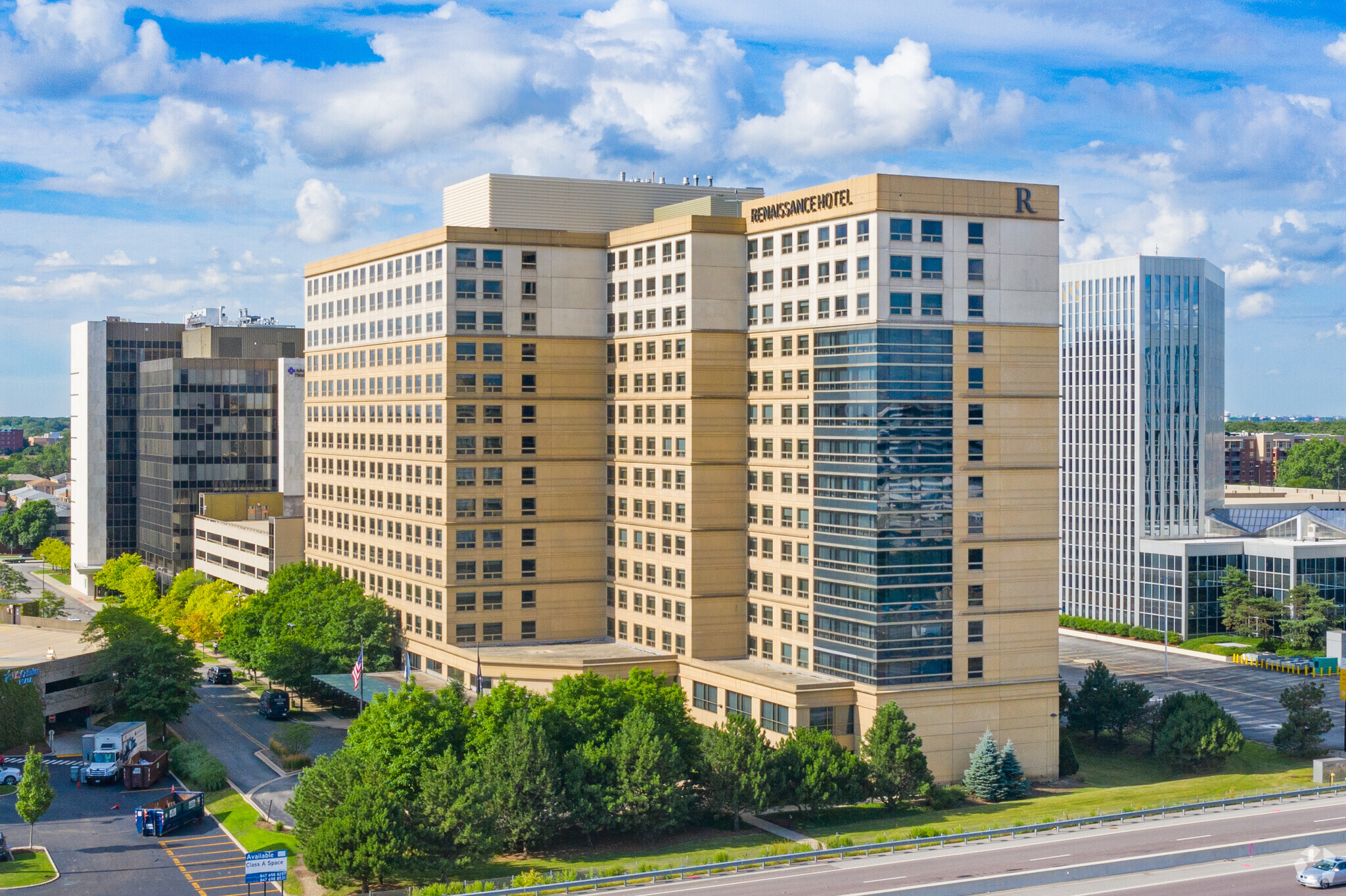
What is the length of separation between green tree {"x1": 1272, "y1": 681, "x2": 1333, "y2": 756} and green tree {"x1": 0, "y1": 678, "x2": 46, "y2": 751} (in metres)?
99.0

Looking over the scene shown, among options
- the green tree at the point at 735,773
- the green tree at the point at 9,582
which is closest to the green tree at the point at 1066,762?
the green tree at the point at 735,773

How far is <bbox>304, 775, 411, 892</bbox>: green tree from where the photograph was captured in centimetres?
7369

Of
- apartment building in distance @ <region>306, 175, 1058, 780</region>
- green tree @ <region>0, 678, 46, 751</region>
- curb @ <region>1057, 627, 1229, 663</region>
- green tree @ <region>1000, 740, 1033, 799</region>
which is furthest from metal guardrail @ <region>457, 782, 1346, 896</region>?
curb @ <region>1057, 627, 1229, 663</region>

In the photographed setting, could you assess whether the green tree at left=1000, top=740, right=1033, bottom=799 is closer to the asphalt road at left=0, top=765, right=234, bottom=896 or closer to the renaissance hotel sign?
the renaissance hotel sign

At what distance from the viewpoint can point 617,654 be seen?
11431 cm

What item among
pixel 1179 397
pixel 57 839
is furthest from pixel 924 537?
pixel 1179 397

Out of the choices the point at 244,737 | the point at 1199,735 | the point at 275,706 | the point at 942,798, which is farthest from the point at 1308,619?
the point at 244,737

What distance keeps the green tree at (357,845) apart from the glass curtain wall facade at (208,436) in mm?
125353

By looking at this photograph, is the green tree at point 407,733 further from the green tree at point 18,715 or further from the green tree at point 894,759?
the green tree at point 18,715

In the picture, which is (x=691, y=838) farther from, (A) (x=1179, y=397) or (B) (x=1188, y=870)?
(A) (x=1179, y=397)

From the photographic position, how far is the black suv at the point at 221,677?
140500 mm

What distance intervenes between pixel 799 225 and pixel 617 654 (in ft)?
125

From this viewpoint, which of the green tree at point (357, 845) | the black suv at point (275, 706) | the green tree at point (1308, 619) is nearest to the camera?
the green tree at point (357, 845)

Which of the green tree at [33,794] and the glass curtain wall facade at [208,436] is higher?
the glass curtain wall facade at [208,436]
